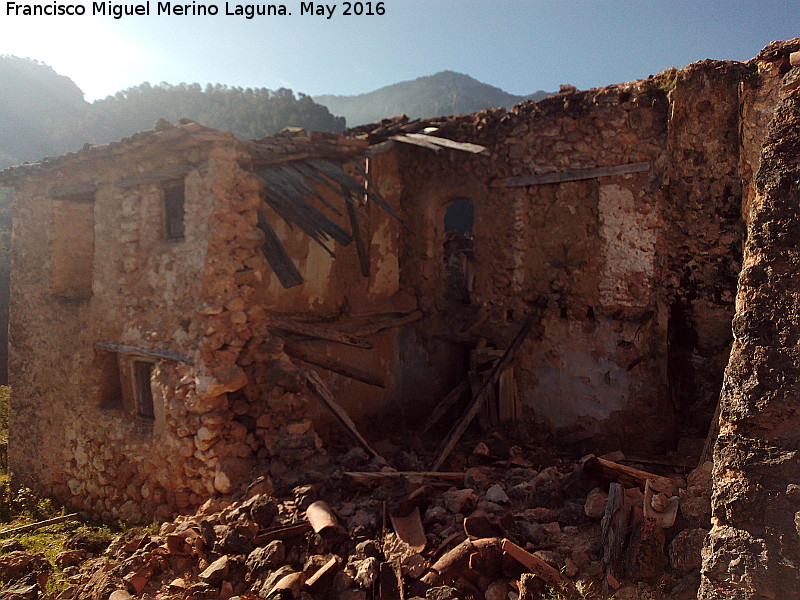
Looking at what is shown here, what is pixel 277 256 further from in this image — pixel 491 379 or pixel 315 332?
pixel 491 379

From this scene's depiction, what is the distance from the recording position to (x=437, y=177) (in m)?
10.1

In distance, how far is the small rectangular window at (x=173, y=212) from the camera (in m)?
7.30

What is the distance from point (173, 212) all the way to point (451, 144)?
423 cm

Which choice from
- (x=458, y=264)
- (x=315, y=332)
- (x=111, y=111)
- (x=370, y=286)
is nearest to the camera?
(x=315, y=332)

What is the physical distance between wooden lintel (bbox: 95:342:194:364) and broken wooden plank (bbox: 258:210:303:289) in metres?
1.47

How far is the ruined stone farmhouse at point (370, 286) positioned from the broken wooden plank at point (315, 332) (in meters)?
0.04

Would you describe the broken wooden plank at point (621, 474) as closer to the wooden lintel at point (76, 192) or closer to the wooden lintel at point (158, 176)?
the wooden lintel at point (158, 176)

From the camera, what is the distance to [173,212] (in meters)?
7.34

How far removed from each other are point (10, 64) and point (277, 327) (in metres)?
28.8

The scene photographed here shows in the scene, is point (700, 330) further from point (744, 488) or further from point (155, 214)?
point (155, 214)

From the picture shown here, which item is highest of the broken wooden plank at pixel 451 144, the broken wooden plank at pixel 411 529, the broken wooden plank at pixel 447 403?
the broken wooden plank at pixel 451 144

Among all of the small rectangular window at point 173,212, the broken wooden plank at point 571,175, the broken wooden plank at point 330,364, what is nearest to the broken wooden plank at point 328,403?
the broken wooden plank at point 330,364

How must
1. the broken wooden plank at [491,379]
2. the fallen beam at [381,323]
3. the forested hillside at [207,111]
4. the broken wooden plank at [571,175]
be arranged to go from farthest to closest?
the forested hillside at [207,111] < the fallen beam at [381,323] < the broken wooden plank at [491,379] < the broken wooden plank at [571,175]

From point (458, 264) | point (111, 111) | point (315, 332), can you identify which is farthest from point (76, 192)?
point (111, 111)
